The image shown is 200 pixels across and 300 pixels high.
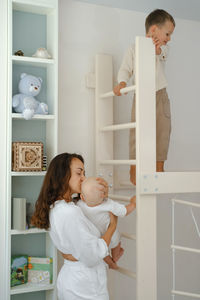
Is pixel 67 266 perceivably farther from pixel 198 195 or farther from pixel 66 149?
pixel 198 195

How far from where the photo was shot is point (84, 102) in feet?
8.82

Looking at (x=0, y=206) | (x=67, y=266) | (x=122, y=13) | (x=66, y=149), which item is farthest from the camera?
(x=122, y=13)

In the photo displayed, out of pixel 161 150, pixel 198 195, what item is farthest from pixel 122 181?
pixel 198 195

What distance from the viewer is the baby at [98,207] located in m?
1.97

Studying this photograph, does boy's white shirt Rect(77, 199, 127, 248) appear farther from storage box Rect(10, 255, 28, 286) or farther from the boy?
storage box Rect(10, 255, 28, 286)

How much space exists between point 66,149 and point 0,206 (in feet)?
1.79

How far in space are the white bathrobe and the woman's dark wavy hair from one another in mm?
45

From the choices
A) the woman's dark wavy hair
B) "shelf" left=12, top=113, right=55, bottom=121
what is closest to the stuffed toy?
"shelf" left=12, top=113, right=55, bottom=121

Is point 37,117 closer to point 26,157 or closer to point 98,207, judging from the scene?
point 26,157

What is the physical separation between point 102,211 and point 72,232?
0.24 meters

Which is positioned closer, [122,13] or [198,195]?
[122,13]

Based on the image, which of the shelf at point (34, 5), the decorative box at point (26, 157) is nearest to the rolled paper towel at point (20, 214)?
the decorative box at point (26, 157)

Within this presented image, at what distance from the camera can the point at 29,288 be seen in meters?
2.28

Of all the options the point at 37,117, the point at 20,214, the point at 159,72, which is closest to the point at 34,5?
the point at 37,117
